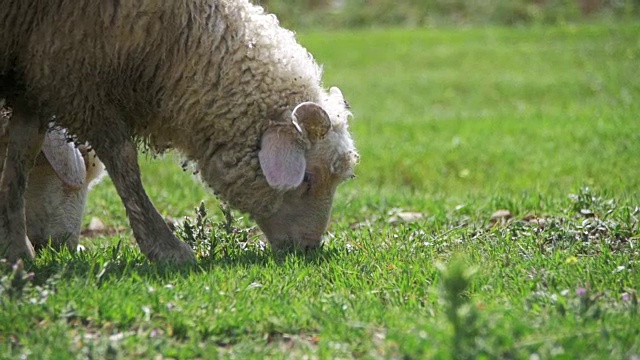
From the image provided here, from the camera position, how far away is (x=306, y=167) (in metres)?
6.07

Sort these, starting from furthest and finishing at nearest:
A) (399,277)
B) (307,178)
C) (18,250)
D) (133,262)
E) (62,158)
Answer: (62,158)
(307,178)
(18,250)
(133,262)
(399,277)

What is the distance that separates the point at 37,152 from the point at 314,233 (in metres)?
1.62

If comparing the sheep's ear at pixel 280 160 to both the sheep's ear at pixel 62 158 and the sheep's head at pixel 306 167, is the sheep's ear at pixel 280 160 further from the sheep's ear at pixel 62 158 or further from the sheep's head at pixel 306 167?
the sheep's ear at pixel 62 158

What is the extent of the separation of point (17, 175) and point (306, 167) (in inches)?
62.6

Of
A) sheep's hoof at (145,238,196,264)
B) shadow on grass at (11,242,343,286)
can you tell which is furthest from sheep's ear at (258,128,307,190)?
sheep's hoof at (145,238,196,264)

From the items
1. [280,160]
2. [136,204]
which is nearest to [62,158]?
[136,204]

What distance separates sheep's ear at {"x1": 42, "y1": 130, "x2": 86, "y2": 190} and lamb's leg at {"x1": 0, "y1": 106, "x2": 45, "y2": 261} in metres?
0.50

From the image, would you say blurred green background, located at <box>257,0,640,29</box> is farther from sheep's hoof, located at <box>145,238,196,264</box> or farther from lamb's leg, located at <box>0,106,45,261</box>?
sheep's hoof, located at <box>145,238,196,264</box>

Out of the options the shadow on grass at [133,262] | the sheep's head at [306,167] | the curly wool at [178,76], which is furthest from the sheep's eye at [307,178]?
the shadow on grass at [133,262]

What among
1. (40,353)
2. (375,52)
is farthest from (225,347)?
(375,52)

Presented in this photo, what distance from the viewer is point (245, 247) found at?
628 centimetres

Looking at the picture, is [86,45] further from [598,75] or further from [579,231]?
[598,75]

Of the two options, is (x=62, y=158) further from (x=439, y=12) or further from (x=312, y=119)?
(x=439, y=12)

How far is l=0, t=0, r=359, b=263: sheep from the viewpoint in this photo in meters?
5.62
